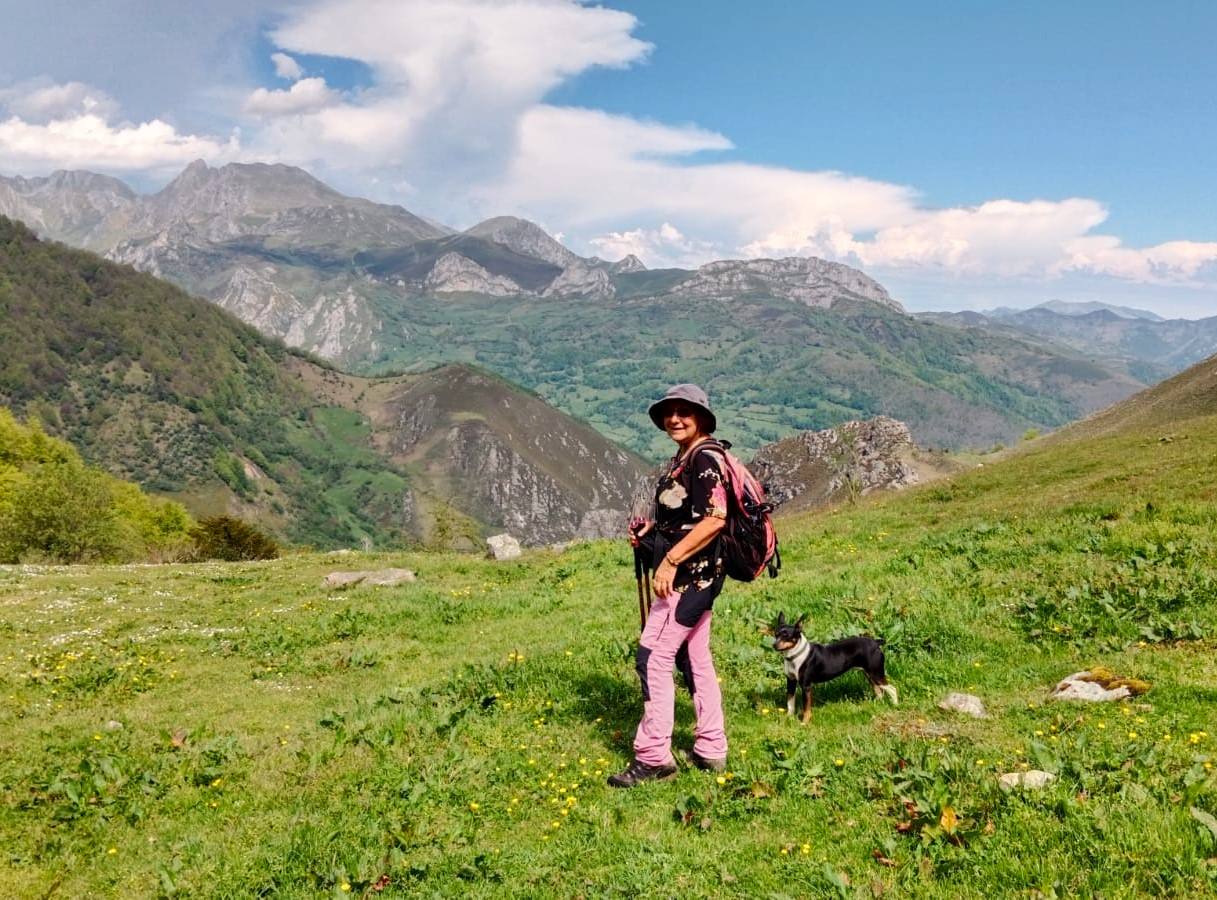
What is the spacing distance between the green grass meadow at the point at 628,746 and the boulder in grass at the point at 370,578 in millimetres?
7919

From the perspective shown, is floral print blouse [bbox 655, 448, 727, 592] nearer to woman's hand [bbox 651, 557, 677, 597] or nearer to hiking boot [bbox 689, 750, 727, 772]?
woman's hand [bbox 651, 557, 677, 597]

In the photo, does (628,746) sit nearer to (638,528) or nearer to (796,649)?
(796,649)

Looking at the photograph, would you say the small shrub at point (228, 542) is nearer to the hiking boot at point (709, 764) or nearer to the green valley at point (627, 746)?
the green valley at point (627, 746)

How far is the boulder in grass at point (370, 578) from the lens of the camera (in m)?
28.4

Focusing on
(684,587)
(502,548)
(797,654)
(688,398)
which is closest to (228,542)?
(502,548)

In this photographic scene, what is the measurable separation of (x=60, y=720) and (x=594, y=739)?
9963 millimetres

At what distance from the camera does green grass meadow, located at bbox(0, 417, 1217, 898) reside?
670 cm

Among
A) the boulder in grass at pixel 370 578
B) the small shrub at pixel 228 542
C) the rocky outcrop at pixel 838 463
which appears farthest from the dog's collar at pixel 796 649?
the small shrub at pixel 228 542

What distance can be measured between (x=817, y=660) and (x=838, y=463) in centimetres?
7254

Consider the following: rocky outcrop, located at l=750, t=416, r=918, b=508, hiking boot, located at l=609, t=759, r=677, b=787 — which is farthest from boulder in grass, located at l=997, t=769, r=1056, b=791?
rocky outcrop, located at l=750, t=416, r=918, b=508

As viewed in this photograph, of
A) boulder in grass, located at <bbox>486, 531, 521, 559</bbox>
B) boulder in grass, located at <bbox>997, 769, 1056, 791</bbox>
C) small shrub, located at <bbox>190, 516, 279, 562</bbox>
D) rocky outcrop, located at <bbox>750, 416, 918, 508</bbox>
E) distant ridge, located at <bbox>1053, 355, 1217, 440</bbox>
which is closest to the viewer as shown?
boulder in grass, located at <bbox>997, 769, 1056, 791</bbox>

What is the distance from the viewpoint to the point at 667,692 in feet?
29.5

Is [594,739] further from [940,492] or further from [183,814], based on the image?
[940,492]

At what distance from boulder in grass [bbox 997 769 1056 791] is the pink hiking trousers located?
304 cm
